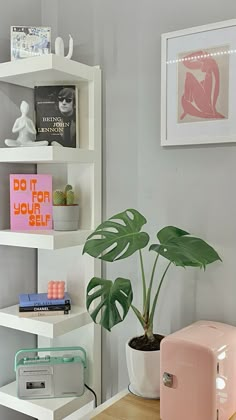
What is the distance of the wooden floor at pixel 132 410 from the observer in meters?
1.41

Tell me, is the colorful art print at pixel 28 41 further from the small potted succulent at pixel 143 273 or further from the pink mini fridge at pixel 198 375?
the pink mini fridge at pixel 198 375

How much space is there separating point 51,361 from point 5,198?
0.63 m

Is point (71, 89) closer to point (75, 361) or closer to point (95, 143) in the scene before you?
point (95, 143)

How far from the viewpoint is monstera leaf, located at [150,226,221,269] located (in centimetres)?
138

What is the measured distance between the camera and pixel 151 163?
5.65 feet

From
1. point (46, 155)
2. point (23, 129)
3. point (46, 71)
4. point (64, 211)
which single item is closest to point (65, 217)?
point (64, 211)

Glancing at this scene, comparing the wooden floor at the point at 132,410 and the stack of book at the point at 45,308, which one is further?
the stack of book at the point at 45,308

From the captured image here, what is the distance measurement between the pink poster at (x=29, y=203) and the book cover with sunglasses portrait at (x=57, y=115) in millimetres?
162

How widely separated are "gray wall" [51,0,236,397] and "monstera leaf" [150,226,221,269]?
110mm

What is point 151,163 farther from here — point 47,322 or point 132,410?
point 132,410

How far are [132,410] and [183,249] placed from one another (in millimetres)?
506

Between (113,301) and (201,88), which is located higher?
(201,88)

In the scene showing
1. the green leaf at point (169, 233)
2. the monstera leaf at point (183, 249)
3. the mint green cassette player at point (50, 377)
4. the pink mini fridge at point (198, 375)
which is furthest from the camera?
the mint green cassette player at point (50, 377)

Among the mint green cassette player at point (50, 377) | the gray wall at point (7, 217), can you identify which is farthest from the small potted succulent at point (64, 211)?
the mint green cassette player at point (50, 377)
